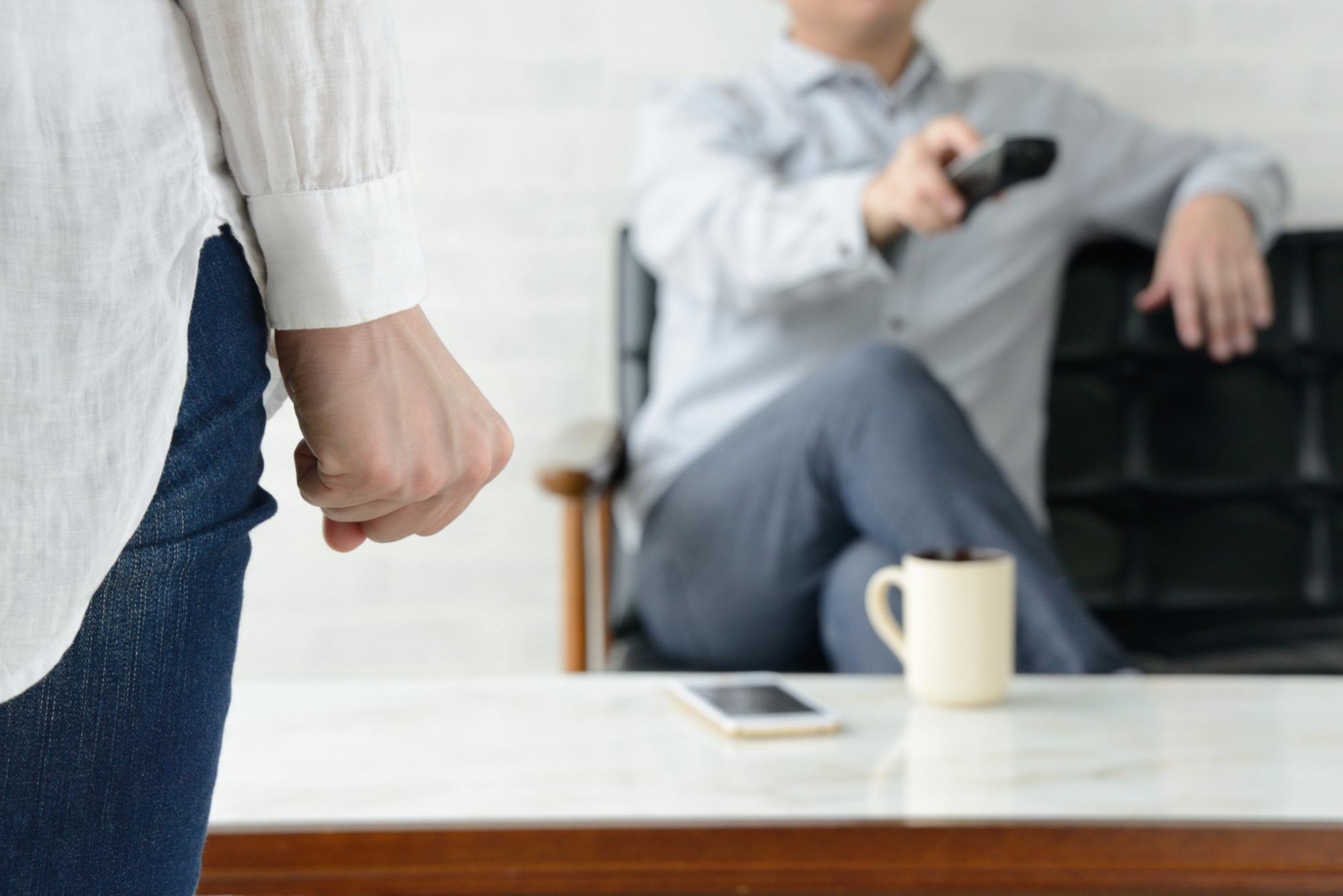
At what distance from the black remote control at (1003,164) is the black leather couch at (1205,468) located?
0.44 m

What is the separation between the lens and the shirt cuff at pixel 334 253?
38 centimetres

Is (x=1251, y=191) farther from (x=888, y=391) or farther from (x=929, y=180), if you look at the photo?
(x=888, y=391)

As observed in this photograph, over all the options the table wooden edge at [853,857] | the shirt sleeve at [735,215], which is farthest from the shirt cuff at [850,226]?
the table wooden edge at [853,857]

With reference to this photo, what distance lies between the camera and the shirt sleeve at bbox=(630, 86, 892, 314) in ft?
4.85

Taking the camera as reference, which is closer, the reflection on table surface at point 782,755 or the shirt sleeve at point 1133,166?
the reflection on table surface at point 782,755

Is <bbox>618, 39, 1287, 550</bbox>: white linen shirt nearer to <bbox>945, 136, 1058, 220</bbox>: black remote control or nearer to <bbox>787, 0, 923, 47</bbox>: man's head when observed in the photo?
<bbox>787, 0, 923, 47</bbox>: man's head

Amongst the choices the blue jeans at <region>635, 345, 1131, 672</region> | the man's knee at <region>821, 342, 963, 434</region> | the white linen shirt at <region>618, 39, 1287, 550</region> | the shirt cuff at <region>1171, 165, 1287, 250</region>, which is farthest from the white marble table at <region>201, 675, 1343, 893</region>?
the shirt cuff at <region>1171, 165, 1287, 250</region>

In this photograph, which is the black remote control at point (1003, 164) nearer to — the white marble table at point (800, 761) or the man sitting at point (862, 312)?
the man sitting at point (862, 312)

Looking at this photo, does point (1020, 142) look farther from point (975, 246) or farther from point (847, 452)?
point (975, 246)

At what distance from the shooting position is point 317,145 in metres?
0.38

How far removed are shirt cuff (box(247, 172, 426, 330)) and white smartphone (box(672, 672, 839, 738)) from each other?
55cm

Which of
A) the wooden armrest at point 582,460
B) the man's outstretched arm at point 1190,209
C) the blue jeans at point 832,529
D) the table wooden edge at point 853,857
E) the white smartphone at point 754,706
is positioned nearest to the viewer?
the table wooden edge at point 853,857

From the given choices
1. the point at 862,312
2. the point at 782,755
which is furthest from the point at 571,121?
the point at 782,755

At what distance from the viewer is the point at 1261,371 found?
63.9 inches
